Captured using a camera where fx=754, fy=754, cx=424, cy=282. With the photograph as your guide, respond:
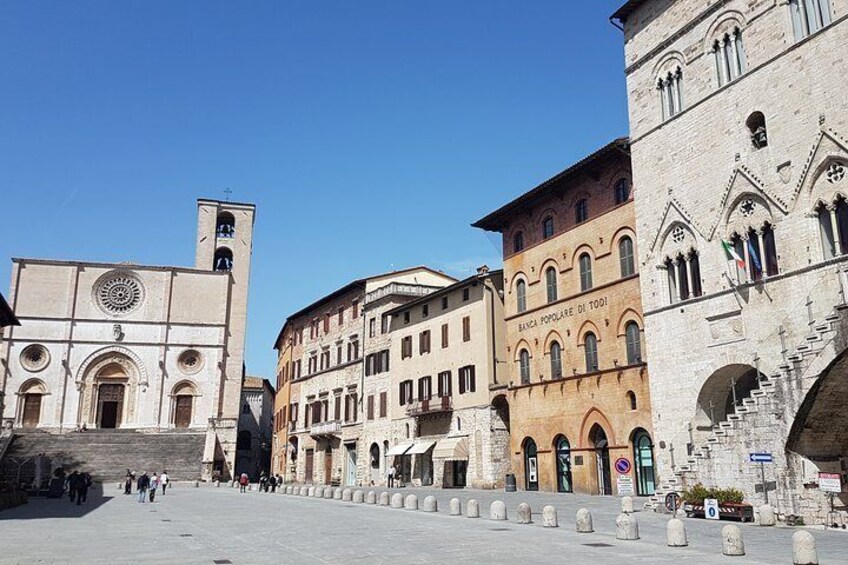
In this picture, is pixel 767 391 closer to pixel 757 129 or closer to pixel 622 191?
pixel 757 129

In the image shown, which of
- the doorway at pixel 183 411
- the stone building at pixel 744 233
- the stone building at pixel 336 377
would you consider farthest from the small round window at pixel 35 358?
the stone building at pixel 744 233

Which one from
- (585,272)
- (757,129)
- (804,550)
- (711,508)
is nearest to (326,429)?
(585,272)

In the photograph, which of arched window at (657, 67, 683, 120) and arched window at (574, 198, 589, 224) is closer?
arched window at (657, 67, 683, 120)

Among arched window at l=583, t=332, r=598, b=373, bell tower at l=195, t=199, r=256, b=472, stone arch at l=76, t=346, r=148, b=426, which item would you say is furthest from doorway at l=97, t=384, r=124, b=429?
arched window at l=583, t=332, r=598, b=373

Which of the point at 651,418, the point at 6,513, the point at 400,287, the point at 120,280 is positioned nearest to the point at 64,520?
the point at 6,513

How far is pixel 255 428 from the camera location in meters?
92.2

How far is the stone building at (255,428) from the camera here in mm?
87062

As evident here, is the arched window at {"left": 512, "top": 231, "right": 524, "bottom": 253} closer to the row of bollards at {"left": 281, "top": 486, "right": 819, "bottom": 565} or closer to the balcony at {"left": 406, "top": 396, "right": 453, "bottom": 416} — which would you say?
the balcony at {"left": 406, "top": 396, "right": 453, "bottom": 416}

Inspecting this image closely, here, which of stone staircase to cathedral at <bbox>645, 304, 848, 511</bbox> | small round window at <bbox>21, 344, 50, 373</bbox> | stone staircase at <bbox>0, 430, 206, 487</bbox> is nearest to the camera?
stone staircase to cathedral at <bbox>645, 304, 848, 511</bbox>

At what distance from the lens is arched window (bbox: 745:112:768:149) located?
25.1 meters

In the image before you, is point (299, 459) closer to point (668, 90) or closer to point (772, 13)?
point (668, 90)

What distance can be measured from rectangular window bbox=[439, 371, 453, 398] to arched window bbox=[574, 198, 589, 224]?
13766 millimetres

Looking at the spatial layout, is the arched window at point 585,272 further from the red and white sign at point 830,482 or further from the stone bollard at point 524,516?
the red and white sign at point 830,482

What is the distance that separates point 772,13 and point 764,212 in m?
6.61
